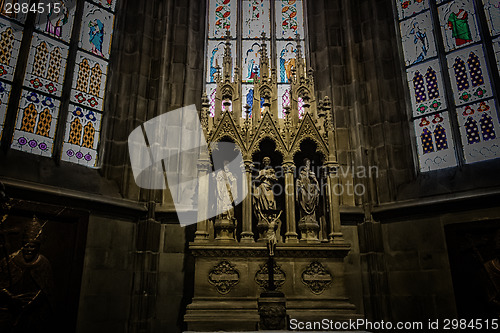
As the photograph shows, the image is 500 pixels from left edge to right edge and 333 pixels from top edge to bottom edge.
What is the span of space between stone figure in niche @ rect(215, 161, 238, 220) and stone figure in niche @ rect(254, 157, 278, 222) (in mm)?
346

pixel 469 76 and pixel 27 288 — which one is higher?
pixel 469 76

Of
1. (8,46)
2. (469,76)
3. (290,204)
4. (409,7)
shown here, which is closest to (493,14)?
(469,76)

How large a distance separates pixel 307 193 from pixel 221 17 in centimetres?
413

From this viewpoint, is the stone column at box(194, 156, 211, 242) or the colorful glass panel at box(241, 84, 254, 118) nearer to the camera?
the stone column at box(194, 156, 211, 242)

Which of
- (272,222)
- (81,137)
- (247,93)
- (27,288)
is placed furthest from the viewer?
(247,93)

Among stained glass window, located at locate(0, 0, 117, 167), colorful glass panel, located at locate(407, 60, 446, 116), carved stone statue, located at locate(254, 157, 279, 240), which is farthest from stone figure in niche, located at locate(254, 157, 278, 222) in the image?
colorful glass panel, located at locate(407, 60, 446, 116)

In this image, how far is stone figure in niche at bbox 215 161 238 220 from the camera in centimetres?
532

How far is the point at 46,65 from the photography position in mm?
5719

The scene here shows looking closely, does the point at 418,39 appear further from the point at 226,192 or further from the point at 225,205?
the point at 225,205

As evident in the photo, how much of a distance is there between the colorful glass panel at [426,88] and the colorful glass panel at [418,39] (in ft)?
0.52

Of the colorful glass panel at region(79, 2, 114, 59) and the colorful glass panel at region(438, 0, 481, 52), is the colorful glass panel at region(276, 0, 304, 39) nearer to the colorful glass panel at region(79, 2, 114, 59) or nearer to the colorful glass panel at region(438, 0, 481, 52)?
the colorful glass panel at region(438, 0, 481, 52)

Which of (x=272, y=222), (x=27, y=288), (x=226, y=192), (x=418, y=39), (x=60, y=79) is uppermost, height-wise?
(x=418, y=39)

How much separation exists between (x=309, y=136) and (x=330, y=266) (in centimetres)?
185

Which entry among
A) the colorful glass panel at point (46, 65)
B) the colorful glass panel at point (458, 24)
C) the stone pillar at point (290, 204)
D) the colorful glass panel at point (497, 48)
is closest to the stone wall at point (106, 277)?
the colorful glass panel at point (46, 65)
